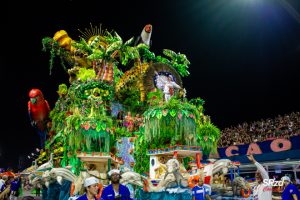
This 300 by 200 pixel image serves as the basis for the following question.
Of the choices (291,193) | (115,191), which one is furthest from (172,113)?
(115,191)

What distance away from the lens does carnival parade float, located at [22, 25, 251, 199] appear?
12156 millimetres

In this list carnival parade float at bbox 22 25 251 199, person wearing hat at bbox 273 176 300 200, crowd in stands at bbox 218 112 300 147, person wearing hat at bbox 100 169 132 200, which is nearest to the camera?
person wearing hat at bbox 100 169 132 200

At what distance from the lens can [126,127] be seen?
19578 millimetres

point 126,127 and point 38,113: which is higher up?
point 38,113

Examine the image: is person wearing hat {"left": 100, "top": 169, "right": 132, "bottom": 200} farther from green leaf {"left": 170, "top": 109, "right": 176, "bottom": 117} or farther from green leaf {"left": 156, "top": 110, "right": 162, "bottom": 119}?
green leaf {"left": 170, "top": 109, "right": 176, "bottom": 117}

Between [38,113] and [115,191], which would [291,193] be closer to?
[115,191]

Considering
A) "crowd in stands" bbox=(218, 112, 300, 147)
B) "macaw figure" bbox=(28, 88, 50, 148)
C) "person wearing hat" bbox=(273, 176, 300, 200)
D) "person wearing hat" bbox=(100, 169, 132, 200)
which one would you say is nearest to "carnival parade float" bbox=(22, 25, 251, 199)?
"macaw figure" bbox=(28, 88, 50, 148)

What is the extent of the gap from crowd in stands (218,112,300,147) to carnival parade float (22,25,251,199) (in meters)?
9.38

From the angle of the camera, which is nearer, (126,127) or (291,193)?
(291,193)

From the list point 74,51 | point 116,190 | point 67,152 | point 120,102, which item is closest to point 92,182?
point 116,190

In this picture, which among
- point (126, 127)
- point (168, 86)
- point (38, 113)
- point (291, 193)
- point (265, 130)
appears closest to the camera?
point (291, 193)

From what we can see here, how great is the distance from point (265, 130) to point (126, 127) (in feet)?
49.0

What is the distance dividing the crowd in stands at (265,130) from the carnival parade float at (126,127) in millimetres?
9376

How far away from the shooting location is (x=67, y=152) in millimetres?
17234
